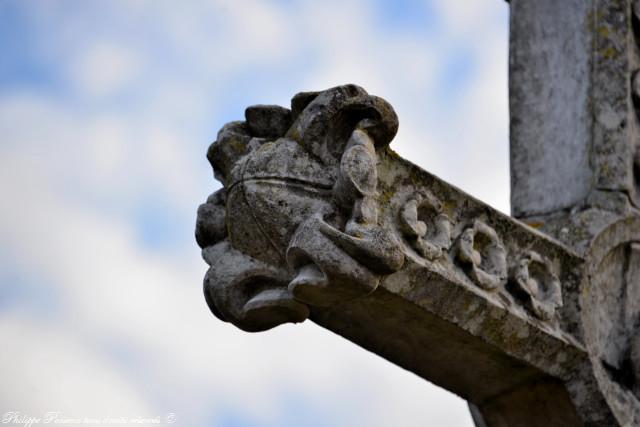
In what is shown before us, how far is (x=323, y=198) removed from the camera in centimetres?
351

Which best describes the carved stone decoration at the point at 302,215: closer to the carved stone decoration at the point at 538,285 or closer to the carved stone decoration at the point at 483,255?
the carved stone decoration at the point at 483,255

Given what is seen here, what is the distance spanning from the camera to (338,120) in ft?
11.7

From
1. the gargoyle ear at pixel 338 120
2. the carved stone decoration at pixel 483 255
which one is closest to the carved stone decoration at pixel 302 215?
the gargoyle ear at pixel 338 120

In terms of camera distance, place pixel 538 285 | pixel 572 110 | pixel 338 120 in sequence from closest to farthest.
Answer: pixel 338 120
pixel 538 285
pixel 572 110

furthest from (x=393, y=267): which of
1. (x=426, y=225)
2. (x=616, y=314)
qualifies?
(x=616, y=314)

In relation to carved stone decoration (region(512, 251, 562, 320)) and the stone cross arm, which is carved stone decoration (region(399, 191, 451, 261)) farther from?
carved stone decoration (region(512, 251, 562, 320))

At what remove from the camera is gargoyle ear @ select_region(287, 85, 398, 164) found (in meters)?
3.56

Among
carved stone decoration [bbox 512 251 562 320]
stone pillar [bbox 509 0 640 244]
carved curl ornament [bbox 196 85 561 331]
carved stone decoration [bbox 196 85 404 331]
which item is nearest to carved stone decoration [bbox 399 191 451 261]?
carved curl ornament [bbox 196 85 561 331]

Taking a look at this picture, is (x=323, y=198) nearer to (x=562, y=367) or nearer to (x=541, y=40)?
(x=562, y=367)

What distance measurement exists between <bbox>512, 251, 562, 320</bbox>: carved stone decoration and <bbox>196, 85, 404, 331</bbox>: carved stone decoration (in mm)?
571

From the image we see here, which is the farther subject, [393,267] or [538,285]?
[538,285]

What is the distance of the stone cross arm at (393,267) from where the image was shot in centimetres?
345

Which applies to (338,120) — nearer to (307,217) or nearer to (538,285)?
(307,217)

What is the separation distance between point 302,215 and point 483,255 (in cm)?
63
